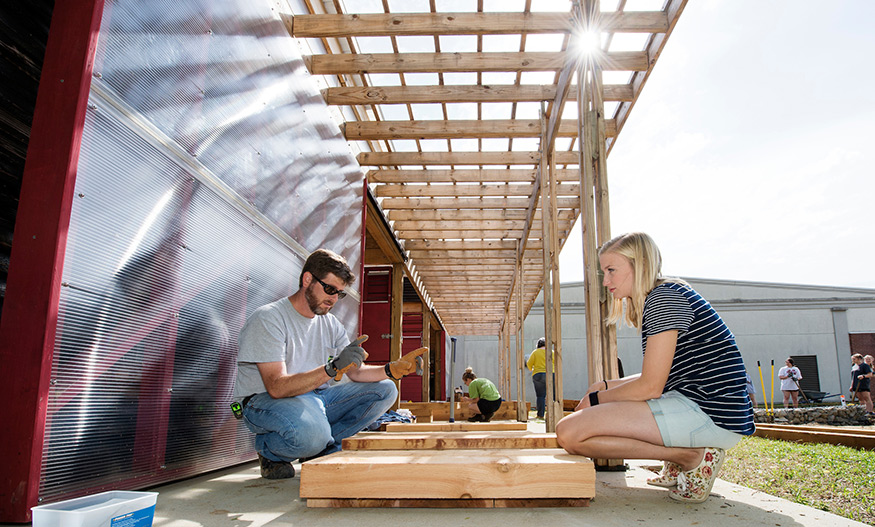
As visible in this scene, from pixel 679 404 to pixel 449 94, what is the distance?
4.05 m

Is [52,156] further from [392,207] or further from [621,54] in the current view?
[392,207]

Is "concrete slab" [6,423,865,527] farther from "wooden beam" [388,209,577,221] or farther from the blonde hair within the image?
"wooden beam" [388,209,577,221]

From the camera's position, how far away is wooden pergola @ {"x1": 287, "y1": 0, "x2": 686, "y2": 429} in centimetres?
377

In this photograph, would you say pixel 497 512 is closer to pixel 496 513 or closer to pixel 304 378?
pixel 496 513

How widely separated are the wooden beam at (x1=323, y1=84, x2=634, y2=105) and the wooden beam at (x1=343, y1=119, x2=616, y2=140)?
605mm

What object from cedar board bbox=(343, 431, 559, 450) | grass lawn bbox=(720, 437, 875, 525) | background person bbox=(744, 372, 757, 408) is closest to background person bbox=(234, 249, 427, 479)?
cedar board bbox=(343, 431, 559, 450)

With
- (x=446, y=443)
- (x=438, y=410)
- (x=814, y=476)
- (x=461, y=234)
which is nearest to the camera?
(x=446, y=443)

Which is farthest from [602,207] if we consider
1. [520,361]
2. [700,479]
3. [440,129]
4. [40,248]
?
[520,361]

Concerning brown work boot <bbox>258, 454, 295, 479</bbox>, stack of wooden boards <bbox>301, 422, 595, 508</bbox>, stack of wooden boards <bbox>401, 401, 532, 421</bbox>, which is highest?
stack of wooden boards <bbox>301, 422, 595, 508</bbox>

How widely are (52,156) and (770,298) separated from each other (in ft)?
90.5

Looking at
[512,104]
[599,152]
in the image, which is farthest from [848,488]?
[512,104]

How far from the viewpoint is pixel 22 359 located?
177cm

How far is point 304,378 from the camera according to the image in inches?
104

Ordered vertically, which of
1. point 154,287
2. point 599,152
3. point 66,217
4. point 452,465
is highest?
point 599,152
